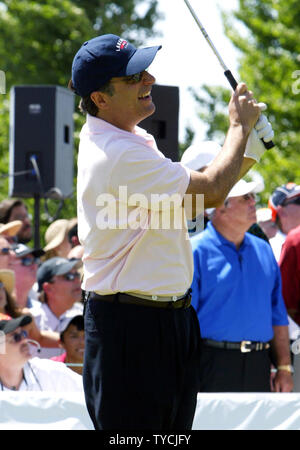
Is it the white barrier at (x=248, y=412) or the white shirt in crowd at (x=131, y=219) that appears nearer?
the white shirt in crowd at (x=131, y=219)

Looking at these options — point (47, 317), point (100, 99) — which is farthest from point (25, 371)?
point (100, 99)

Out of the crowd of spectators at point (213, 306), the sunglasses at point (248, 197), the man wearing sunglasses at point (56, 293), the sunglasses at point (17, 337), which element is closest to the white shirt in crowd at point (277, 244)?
the crowd of spectators at point (213, 306)

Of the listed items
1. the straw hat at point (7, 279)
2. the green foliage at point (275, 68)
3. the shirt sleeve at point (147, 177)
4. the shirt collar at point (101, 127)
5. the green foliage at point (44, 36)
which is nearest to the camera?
the shirt sleeve at point (147, 177)

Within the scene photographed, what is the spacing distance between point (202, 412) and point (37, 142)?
5.38m

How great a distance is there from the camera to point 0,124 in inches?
762

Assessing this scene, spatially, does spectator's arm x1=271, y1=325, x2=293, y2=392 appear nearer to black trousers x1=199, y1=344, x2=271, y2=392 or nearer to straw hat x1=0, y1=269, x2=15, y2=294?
black trousers x1=199, y1=344, x2=271, y2=392

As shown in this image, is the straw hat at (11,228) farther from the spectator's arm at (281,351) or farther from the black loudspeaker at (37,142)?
the spectator's arm at (281,351)

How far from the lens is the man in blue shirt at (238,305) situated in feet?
17.0

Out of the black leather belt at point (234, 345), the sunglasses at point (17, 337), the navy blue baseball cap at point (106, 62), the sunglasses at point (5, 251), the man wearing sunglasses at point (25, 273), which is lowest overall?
the black leather belt at point (234, 345)

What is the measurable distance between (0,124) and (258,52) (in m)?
5.64

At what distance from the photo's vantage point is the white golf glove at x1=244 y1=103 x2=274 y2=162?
3211 mm

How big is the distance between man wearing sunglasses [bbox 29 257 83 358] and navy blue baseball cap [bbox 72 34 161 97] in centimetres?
382

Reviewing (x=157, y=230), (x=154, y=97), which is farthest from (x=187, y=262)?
(x=154, y=97)

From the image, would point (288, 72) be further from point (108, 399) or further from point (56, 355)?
point (108, 399)
